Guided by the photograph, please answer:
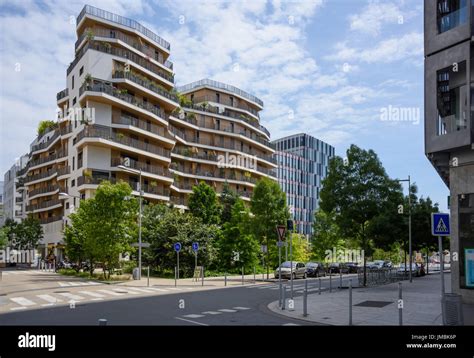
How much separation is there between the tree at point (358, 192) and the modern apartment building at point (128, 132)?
56.8 feet

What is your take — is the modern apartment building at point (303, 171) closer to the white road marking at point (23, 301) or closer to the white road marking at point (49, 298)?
the white road marking at point (49, 298)

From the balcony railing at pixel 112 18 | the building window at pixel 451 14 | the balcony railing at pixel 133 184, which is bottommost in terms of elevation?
the balcony railing at pixel 133 184

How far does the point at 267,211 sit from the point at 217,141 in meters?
39.8

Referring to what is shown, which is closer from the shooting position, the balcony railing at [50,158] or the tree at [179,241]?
the tree at [179,241]

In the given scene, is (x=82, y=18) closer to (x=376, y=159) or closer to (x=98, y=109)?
(x=98, y=109)

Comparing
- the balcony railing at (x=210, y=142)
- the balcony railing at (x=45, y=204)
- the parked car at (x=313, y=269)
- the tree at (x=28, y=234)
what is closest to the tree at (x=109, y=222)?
the parked car at (x=313, y=269)

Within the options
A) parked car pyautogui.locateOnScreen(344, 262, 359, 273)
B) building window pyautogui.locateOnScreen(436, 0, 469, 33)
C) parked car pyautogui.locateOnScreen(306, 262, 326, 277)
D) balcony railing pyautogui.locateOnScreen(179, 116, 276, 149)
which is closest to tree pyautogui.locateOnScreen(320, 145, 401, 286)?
building window pyautogui.locateOnScreen(436, 0, 469, 33)

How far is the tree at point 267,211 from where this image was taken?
35.0m

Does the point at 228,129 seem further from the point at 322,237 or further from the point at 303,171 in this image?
the point at 322,237

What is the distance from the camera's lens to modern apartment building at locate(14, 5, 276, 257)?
4912 cm

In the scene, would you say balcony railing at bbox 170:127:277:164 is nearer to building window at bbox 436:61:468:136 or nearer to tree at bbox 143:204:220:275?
tree at bbox 143:204:220:275

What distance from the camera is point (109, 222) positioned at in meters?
30.7

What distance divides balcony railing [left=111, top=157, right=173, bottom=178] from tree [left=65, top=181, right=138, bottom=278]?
1738 cm
